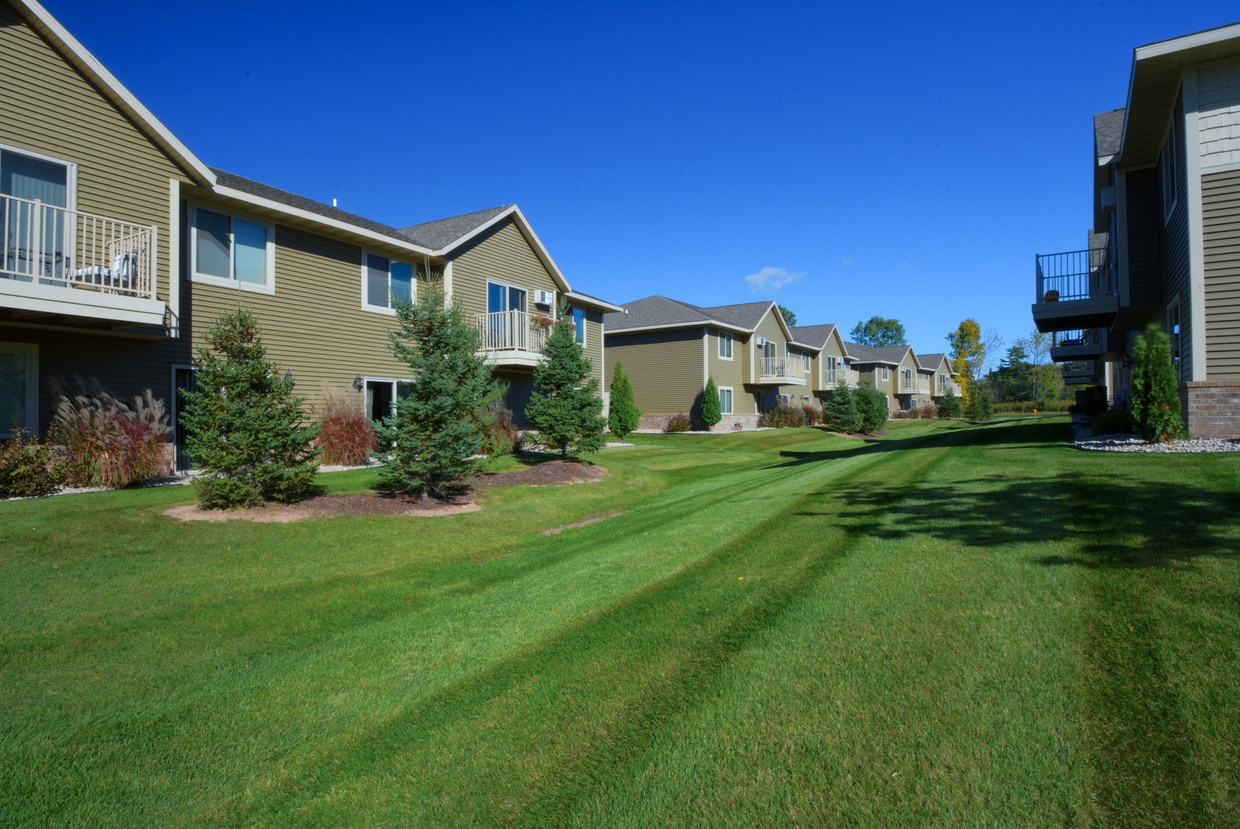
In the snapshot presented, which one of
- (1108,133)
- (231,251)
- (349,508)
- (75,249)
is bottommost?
(349,508)

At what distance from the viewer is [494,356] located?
18469 mm

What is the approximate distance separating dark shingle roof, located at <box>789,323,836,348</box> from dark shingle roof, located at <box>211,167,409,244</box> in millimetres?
33604

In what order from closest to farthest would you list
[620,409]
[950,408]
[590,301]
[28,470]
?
[28,470] < [590,301] < [620,409] < [950,408]

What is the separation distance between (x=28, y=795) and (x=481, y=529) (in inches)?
230

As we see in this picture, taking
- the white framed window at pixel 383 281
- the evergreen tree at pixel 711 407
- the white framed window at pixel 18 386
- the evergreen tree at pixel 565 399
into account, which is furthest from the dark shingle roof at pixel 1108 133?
the white framed window at pixel 18 386

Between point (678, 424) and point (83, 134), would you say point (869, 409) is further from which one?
point (83, 134)

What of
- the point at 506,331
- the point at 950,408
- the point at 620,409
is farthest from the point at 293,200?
the point at 950,408

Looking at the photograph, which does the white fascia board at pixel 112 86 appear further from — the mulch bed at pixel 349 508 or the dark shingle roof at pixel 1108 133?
the dark shingle roof at pixel 1108 133

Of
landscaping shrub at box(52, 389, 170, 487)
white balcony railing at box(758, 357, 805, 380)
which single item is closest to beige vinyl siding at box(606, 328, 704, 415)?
white balcony railing at box(758, 357, 805, 380)

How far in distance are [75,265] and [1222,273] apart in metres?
18.9

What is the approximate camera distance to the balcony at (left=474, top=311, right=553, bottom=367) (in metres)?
18.4

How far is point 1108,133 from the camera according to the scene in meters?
16.8

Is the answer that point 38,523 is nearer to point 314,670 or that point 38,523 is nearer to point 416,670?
point 314,670

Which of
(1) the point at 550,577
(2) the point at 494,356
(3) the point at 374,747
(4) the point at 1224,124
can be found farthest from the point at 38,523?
(4) the point at 1224,124
